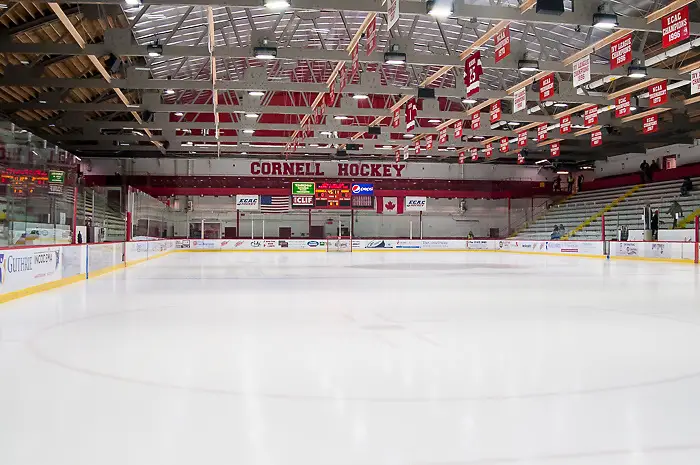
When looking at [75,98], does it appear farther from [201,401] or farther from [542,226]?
[542,226]

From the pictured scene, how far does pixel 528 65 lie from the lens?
1606 cm

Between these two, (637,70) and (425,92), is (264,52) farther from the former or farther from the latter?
(637,70)

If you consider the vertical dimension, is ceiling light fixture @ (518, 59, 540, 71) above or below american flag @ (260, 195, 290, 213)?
above

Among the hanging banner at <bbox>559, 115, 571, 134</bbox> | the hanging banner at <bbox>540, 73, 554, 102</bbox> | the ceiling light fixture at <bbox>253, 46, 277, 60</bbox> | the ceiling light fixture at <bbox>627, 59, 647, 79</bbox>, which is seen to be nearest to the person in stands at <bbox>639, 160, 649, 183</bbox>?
the hanging banner at <bbox>559, 115, 571, 134</bbox>

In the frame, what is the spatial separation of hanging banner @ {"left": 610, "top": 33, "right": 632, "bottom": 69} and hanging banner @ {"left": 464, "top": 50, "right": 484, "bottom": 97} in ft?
10.6

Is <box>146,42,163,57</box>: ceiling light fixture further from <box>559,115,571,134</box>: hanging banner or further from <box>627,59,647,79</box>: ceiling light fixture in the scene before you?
<box>559,115,571,134</box>: hanging banner

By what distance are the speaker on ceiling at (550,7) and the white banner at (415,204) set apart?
2634 centimetres

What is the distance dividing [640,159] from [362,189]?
732 inches

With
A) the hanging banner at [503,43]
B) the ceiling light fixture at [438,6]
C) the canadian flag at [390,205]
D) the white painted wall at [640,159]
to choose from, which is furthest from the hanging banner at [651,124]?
the canadian flag at [390,205]

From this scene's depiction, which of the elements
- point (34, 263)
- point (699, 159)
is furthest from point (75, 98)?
point (699, 159)

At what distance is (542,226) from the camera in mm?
38406

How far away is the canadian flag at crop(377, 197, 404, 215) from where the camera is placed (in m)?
38.4

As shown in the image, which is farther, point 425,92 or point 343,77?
A: point 425,92

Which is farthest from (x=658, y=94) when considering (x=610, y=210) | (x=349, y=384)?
(x=349, y=384)
